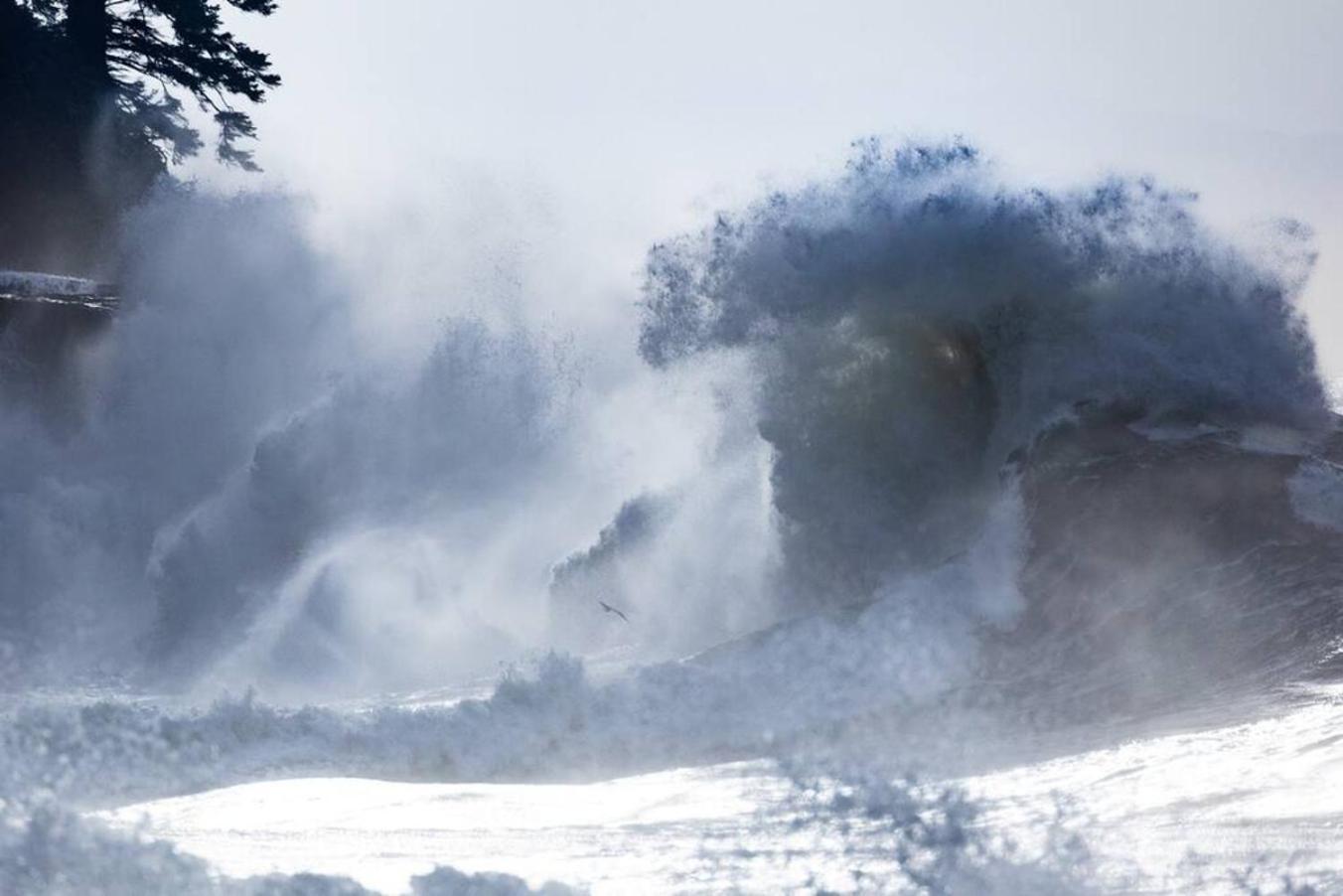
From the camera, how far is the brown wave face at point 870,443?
13930 mm

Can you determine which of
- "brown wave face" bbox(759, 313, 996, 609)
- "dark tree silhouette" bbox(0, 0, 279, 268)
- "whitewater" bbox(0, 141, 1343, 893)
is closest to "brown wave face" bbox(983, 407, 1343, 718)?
"whitewater" bbox(0, 141, 1343, 893)

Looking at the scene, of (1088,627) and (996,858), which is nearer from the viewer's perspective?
(996,858)

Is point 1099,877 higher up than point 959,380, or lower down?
lower down

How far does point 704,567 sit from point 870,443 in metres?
1.65

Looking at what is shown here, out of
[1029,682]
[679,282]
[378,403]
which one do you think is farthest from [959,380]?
[378,403]

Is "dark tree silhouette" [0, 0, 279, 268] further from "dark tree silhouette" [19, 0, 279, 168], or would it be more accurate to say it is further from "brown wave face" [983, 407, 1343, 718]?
"brown wave face" [983, 407, 1343, 718]

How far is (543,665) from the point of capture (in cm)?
1059

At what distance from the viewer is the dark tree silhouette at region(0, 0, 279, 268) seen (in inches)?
1017

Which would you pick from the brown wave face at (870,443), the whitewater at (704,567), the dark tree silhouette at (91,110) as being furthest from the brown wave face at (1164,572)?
the dark tree silhouette at (91,110)

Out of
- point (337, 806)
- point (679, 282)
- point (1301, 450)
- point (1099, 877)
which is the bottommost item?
point (1099, 877)

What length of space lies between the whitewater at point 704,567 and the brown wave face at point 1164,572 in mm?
38

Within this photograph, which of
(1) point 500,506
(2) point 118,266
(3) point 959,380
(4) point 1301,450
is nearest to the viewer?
(4) point 1301,450

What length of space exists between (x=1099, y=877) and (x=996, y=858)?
16.1 inches

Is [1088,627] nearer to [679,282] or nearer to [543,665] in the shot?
[543,665]
